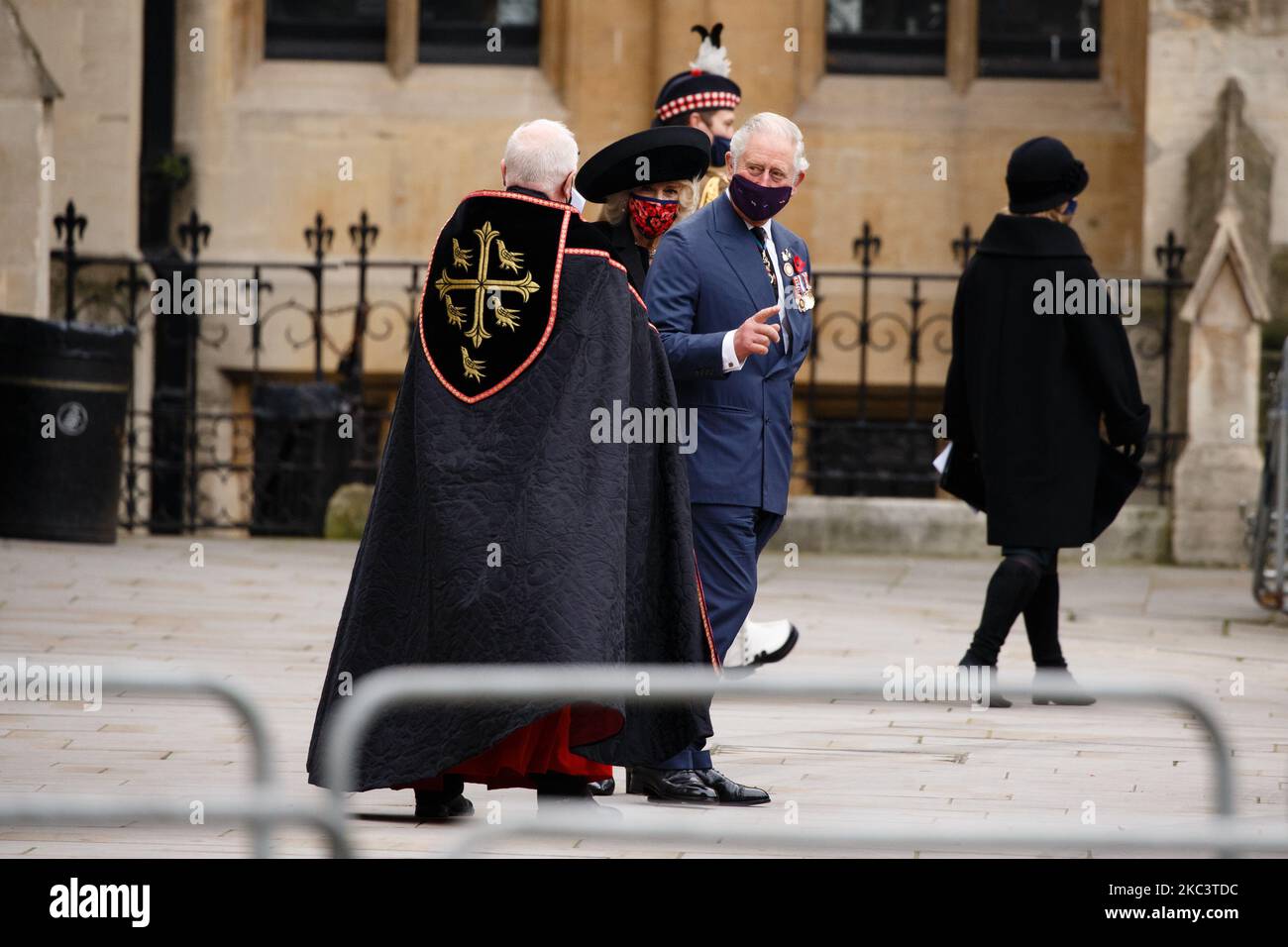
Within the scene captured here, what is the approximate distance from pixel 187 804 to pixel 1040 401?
5.13 metres

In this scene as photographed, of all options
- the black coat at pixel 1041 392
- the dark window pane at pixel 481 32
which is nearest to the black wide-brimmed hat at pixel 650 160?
the black coat at pixel 1041 392

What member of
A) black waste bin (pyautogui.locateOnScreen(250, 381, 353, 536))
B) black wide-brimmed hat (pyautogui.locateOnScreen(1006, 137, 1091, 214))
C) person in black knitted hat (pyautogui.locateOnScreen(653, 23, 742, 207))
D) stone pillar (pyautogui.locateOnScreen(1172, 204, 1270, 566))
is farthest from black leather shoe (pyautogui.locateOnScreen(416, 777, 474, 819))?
black waste bin (pyautogui.locateOnScreen(250, 381, 353, 536))

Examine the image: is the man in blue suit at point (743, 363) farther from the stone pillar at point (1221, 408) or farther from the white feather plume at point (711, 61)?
the stone pillar at point (1221, 408)

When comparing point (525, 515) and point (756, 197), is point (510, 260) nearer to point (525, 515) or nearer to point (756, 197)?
point (525, 515)

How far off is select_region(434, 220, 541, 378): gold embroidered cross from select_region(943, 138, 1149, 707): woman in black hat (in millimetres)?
2831

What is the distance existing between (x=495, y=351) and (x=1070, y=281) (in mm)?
2910

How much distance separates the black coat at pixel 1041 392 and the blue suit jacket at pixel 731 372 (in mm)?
1698

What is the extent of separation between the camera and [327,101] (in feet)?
52.7

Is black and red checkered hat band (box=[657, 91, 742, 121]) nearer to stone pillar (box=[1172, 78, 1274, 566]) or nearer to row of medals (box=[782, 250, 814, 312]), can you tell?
row of medals (box=[782, 250, 814, 312])

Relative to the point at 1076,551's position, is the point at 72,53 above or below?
above

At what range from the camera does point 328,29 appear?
16.3 metres
